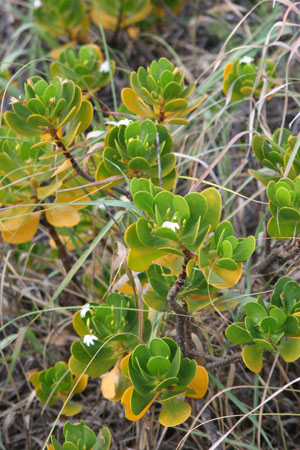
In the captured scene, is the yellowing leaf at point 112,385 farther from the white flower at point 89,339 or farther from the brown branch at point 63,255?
the brown branch at point 63,255

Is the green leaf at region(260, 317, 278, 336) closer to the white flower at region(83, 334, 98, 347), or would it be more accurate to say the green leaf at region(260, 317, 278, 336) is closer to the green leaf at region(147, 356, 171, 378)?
the green leaf at region(147, 356, 171, 378)

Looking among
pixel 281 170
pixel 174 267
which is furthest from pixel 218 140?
pixel 174 267

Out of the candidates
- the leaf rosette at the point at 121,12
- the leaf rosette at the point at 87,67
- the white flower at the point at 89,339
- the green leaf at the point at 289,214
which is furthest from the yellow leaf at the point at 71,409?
the leaf rosette at the point at 121,12

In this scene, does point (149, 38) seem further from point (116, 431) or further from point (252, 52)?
point (116, 431)

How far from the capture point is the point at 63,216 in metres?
1.21

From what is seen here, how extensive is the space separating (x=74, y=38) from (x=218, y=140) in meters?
0.62

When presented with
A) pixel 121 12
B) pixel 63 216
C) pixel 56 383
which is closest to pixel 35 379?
pixel 56 383

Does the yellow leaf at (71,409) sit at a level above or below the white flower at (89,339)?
below

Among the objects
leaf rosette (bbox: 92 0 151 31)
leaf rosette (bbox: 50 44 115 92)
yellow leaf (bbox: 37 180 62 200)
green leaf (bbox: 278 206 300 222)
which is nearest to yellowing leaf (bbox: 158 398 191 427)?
green leaf (bbox: 278 206 300 222)

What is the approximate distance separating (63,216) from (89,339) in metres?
0.33

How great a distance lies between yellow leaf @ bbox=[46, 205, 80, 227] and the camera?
1196mm

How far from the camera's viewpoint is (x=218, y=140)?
1.77 meters

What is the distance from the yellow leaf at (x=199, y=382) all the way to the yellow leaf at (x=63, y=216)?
423mm

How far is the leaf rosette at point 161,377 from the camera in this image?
2.83 ft
